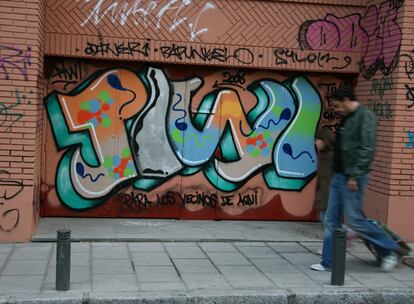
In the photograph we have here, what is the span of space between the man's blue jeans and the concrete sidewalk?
1.09ft

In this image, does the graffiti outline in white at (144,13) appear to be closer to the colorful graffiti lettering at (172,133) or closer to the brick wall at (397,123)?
the colorful graffiti lettering at (172,133)

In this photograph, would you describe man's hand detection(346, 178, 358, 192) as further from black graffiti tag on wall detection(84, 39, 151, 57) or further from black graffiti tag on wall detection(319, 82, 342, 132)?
black graffiti tag on wall detection(84, 39, 151, 57)

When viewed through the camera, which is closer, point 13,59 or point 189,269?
point 189,269

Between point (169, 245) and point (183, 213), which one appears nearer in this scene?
point (169, 245)

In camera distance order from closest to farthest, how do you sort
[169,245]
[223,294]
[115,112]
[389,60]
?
[223,294] → [169,245] → [389,60] → [115,112]

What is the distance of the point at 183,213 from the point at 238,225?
3.02 ft

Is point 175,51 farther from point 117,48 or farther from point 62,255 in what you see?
point 62,255

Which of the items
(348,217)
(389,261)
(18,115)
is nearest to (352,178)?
(348,217)

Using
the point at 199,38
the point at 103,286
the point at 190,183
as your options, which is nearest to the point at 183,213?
the point at 190,183

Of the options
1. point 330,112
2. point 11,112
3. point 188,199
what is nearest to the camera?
point 11,112

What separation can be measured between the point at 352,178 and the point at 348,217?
20.0 inches

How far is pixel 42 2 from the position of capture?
25.6 ft

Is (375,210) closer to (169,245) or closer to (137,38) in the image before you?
(169,245)

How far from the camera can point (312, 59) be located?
9.02 metres
